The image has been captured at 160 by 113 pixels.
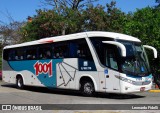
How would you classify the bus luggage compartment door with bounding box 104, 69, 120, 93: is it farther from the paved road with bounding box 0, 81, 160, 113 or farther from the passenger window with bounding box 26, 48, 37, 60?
the passenger window with bounding box 26, 48, 37, 60

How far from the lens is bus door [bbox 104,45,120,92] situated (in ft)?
54.6

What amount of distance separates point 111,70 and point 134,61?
1.18m

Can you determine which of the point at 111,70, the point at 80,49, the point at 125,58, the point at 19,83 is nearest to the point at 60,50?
the point at 80,49

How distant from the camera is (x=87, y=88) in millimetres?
18250

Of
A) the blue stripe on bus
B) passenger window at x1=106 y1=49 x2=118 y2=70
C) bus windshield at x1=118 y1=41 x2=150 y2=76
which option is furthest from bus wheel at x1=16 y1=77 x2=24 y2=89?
bus windshield at x1=118 y1=41 x2=150 y2=76

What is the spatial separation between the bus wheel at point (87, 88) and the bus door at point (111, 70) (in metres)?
1.14

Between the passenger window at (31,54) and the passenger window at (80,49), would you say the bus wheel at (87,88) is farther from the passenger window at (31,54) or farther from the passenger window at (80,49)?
the passenger window at (31,54)

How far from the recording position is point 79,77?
61.2 ft

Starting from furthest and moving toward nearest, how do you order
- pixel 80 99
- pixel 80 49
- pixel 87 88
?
pixel 80 49 < pixel 87 88 < pixel 80 99

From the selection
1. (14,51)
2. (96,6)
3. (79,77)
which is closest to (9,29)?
(96,6)

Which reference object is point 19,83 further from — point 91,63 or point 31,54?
point 91,63

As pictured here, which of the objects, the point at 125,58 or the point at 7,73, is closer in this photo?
the point at 125,58

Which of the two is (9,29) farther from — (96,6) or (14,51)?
(14,51)

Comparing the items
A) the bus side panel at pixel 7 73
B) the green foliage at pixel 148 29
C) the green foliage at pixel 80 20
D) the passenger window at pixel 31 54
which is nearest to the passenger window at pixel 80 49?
the passenger window at pixel 31 54
